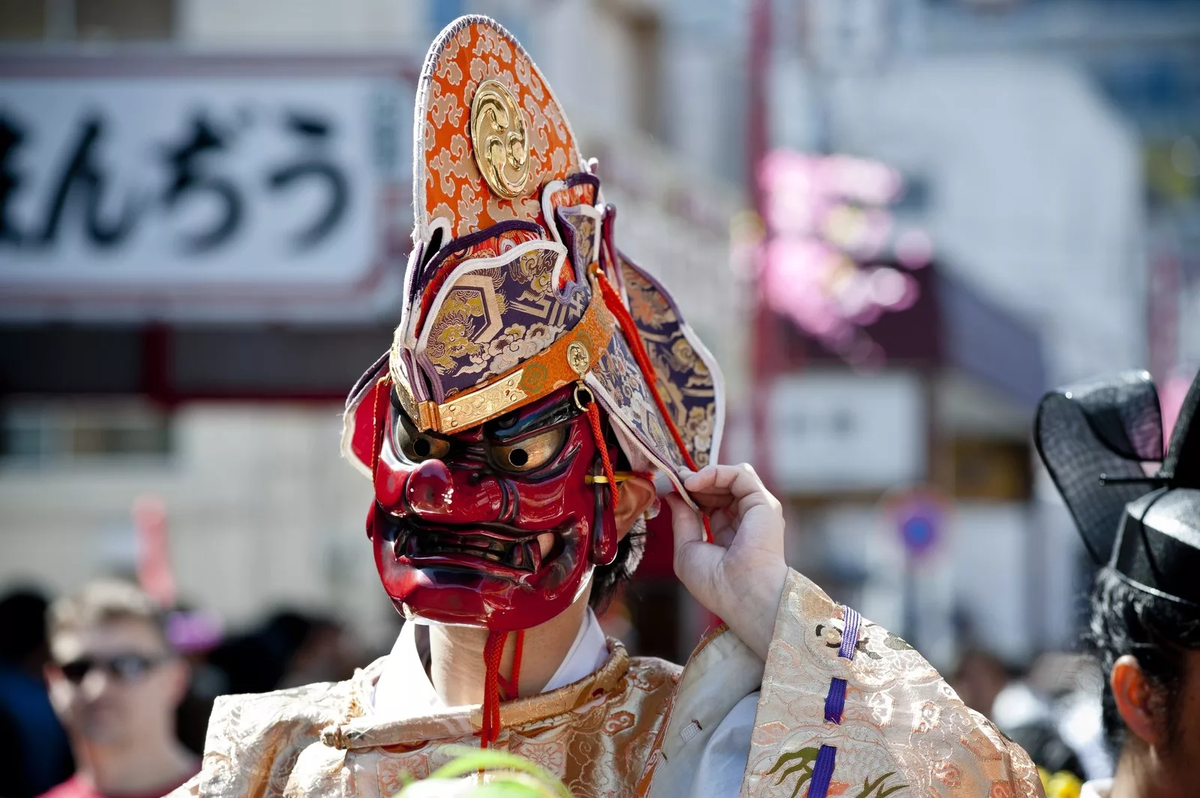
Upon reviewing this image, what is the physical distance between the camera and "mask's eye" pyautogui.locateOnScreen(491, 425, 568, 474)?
2.34 meters

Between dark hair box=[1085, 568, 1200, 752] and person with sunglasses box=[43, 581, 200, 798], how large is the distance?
7.51 feet

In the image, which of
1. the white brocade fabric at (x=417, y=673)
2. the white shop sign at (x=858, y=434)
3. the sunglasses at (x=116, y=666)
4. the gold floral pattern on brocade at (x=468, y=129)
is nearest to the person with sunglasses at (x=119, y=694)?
the sunglasses at (x=116, y=666)

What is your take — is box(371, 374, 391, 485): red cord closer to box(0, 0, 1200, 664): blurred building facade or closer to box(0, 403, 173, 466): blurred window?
box(0, 0, 1200, 664): blurred building facade

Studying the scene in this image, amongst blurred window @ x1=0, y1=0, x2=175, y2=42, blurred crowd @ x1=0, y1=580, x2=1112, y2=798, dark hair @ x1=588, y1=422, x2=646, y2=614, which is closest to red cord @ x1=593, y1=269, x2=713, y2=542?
dark hair @ x1=588, y1=422, x2=646, y2=614

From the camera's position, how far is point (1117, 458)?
111 inches

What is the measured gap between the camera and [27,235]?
23.6 feet

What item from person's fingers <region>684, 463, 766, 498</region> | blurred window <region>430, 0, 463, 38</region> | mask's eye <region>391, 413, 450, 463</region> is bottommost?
person's fingers <region>684, 463, 766, 498</region>

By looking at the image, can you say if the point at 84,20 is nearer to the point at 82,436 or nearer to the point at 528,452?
the point at 82,436

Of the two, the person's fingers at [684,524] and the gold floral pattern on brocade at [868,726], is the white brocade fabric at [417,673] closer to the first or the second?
the person's fingers at [684,524]

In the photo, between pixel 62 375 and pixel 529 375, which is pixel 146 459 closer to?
pixel 62 375

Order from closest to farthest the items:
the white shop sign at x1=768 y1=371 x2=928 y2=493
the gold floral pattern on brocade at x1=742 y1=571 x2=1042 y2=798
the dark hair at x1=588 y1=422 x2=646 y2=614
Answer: the gold floral pattern on brocade at x1=742 y1=571 x2=1042 y2=798
the dark hair at x1=588 y1=422 x2=646 y2=614
the white shop sign at x1=768 y1=371 x2=928 y2=493

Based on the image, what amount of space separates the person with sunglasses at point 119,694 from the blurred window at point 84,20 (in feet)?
28.1

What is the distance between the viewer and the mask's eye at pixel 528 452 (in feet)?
7.67

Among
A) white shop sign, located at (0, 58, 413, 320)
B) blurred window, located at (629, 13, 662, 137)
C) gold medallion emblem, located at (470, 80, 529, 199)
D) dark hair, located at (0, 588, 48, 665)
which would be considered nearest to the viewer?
gold medallion emblem, located at (470, 80, 529, 199)
